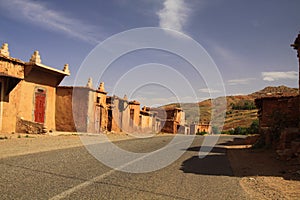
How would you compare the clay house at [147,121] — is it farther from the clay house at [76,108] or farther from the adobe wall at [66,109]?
the adobe wall at [66,109]

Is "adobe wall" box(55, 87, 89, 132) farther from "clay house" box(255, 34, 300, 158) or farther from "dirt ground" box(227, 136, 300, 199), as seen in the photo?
"dirt ground" box(227, 136, 300, 199)

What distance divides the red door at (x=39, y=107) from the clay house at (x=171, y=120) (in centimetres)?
2670

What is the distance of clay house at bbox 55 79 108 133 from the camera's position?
942 inches

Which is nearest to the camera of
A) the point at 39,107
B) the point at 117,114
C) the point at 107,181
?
the point at 107,181

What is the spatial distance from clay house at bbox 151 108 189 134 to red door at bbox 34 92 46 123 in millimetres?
26705

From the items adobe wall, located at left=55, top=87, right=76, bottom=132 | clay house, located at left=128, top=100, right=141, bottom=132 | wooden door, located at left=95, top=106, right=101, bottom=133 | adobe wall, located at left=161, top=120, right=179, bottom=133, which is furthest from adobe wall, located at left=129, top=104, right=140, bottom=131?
adobe wall, located at left=55, top=87, right=76, bottom=132

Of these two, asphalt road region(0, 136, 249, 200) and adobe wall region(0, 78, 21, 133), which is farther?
adobe wall region(0, 78, 21, 133)

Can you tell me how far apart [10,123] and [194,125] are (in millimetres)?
39704

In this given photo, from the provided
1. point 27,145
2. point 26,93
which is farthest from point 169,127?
point 27,145

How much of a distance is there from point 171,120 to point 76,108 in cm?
2432

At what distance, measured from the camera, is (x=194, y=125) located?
53.9 m

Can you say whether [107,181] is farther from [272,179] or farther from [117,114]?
[117,114]

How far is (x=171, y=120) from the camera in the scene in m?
46.5

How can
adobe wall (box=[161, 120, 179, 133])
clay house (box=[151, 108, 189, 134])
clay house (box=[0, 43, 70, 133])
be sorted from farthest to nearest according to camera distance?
1. clay house (box=[151, 108, 189, 134])
2. adobe wall (box=[161, 120, 179, 133])
3. clay house (box=[0, 43, 70, 133])
